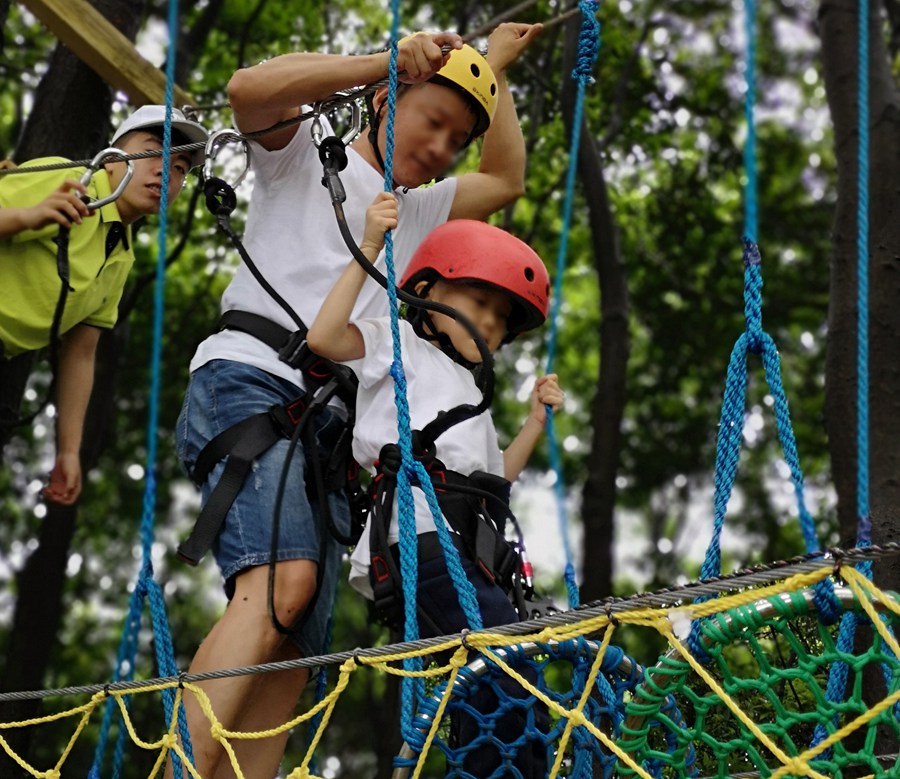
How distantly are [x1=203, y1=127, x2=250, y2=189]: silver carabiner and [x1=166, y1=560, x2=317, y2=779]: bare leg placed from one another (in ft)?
3.00

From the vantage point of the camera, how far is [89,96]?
176 inches

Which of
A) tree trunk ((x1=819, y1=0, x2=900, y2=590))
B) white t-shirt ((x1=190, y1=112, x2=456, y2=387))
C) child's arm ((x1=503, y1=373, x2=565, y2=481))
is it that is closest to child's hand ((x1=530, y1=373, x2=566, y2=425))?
child's arm ((x1=503, y1=373, x2=565, y2=481))

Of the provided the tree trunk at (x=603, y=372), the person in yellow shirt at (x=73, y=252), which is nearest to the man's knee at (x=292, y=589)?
the person in yellow shirt at (x=73, y=252)

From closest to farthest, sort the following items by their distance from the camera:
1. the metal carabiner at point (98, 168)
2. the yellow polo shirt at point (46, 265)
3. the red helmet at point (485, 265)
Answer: the red helmet at point (485, 265) < the metal carabiner at point (98, 168) < the yellow polo shirt at point (46, 265)

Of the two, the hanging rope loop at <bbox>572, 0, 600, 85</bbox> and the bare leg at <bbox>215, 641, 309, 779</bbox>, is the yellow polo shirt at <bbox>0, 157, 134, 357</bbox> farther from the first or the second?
the hanging rope loop at <bbox>572, 0, 600, 85</bbox>

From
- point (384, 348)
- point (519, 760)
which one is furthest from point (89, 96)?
point (519, 760)

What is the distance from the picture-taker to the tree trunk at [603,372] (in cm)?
520

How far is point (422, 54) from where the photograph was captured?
253cm

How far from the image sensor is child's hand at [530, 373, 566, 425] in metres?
3.01

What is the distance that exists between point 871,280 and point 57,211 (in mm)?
2629

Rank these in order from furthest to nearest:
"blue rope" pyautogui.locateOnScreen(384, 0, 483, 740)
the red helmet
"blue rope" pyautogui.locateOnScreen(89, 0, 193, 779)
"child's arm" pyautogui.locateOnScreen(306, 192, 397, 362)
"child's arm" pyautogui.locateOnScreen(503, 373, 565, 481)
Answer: "child's arm" pyautogui.locateOnScreen(503, 373, 565, 481)
the red helmet
"child's arm" pyautogui.locateOnScreen(306, 192, 397, 362)
"blue rope" pyautogui.locateOnScreen(89, 0, 193, 779)
"blue rope" pyautogui.locateOnScreen(384, 0, 483, 740)

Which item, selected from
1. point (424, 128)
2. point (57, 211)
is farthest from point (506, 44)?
point (57, 211)

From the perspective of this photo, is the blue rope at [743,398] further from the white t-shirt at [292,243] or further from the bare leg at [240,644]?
the white t-shirt at [292,243]

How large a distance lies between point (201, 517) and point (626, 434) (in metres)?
7.01
